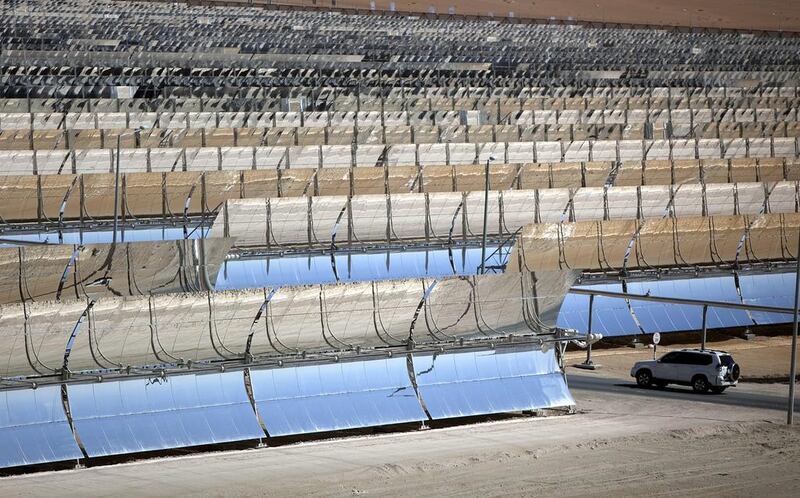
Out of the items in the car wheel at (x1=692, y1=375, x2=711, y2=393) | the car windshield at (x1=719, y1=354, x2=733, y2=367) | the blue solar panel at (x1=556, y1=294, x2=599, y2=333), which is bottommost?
the car wheel at (x1=692, y1=375, x2=711, y2=393)

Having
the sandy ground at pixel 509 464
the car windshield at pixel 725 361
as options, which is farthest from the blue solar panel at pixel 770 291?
the sandy ground at pixel 509 464

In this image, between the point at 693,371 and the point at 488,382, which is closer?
the point at 488,382

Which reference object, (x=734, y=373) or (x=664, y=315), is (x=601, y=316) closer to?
(x=664, y=315)

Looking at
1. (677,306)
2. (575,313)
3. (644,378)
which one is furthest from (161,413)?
(677,306)

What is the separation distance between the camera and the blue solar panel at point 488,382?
29.9m

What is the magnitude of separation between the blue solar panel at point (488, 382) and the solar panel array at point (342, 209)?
61 millimetres

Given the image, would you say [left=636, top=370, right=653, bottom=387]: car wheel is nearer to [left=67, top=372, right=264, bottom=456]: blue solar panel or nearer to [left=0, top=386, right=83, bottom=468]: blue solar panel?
[left=67, top=372, right=264, bottom=456]: blue solar panel

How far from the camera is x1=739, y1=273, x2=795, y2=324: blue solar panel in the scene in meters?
46.1

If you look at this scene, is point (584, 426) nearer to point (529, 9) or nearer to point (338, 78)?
point (338, 78)

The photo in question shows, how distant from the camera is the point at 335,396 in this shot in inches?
1139

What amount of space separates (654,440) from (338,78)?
44169mm

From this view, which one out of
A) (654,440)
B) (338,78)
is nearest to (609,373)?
(654,440)

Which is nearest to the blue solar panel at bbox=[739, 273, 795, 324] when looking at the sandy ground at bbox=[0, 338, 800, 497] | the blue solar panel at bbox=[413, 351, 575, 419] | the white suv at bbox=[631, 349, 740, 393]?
the white suv at bbox=[631, 349, 740, 393]

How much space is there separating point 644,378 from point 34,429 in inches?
653
